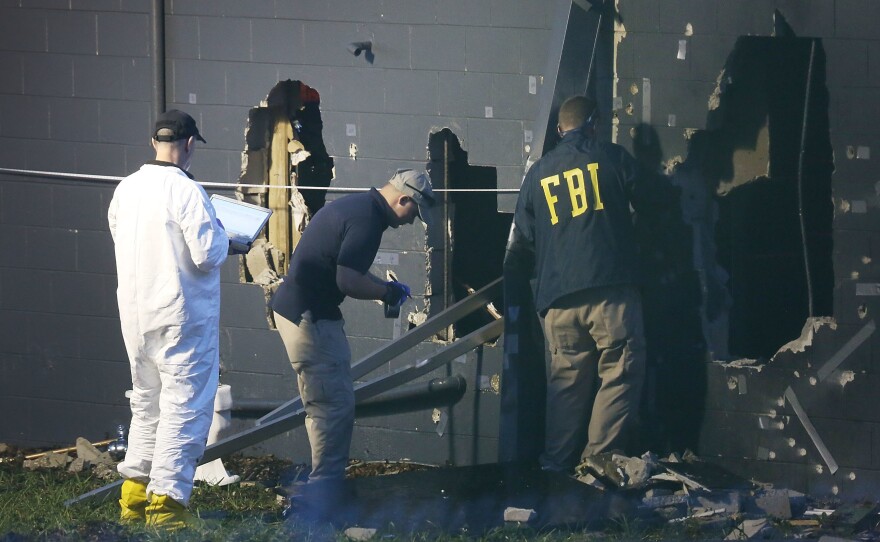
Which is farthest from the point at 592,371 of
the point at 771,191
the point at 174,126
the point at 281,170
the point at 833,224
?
the point at 174,126

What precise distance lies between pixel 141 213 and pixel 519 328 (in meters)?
2.50

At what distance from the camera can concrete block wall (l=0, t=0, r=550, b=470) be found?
7.00m

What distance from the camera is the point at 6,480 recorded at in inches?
274

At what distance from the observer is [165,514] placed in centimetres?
530

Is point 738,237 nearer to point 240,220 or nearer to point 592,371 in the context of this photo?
point 592,371

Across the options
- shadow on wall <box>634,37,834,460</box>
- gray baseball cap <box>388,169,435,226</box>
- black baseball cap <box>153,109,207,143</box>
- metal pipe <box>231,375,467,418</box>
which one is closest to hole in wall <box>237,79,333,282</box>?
metal pipe <box>231,375,467,418</box>

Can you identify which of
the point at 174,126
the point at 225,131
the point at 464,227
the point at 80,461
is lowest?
the point at 80,461

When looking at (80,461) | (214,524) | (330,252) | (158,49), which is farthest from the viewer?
(158,49)

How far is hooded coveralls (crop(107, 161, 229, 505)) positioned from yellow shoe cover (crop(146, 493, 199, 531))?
3 cm

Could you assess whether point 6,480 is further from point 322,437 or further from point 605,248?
point 605,248

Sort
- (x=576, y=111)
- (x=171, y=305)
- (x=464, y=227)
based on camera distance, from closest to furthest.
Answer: (x=171, y=305) < (x=576, y=111) < (x=464, y=227)

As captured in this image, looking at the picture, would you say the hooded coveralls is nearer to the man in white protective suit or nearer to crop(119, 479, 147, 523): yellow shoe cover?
the man in white protective suit

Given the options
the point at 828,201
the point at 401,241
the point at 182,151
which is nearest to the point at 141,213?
the point at 182,151

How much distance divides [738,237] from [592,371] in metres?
1.15
